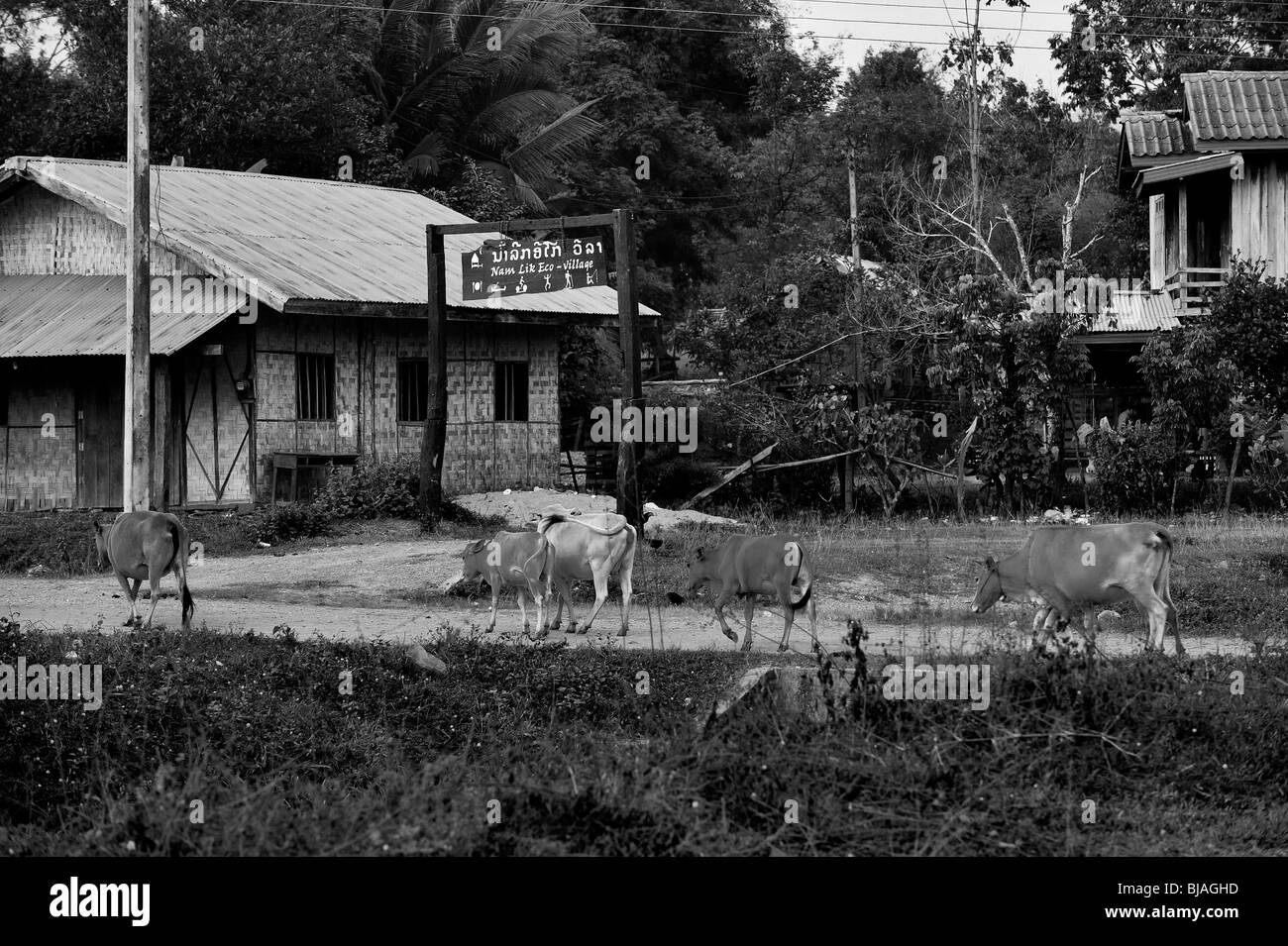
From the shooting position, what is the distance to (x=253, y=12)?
36.3 m

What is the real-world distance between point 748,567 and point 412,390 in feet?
46.8

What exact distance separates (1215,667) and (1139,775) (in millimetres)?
2015

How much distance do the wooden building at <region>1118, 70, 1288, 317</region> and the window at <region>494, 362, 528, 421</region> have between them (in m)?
12.2

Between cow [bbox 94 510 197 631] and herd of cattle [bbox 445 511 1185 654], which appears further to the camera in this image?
cow [bbox 94 510 197 631]

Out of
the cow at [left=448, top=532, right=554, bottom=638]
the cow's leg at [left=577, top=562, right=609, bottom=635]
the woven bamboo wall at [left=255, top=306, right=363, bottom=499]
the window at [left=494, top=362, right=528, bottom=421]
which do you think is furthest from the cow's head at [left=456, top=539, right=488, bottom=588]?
the window at [left=494, top=362, right=528, bottom=421]

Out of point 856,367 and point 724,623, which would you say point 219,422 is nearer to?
point 856,367

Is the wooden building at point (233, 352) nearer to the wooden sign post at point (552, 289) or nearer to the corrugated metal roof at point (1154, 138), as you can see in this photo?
the wooden sign post at point (552, 289)

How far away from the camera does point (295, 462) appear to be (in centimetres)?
2394

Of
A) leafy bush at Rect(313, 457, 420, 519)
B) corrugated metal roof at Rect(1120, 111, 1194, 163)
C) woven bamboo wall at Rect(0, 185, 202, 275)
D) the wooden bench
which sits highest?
corrugated metal roof at Rect(1120, 111, 1194, 163)

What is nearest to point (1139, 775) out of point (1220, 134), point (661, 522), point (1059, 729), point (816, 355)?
point (1059, 729)

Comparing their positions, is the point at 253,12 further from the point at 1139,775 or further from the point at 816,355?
the point at 1139,775

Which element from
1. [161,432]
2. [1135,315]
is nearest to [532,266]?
[161,432]

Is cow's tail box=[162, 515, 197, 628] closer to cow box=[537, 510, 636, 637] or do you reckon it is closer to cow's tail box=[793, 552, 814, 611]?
cow box=[537, 510, 636, 637]

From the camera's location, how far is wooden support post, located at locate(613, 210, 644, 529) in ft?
58.3
